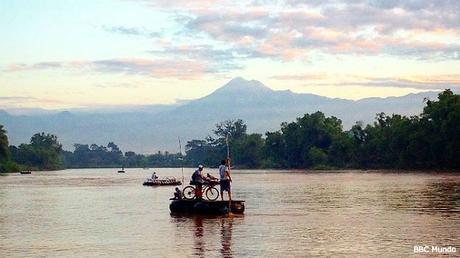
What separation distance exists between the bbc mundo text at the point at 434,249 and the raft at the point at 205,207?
13583mm

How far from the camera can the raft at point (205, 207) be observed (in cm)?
3481

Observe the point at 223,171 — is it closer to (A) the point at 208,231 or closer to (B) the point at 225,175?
(B) the point at 225,175

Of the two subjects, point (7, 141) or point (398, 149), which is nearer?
point (398, 149)

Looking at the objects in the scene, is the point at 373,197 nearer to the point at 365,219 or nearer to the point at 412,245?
the point at 365,219

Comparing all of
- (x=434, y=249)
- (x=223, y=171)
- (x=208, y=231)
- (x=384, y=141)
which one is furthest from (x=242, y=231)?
(x=384, y=141)

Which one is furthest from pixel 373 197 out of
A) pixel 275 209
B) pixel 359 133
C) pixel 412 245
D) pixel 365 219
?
pixel 359 133

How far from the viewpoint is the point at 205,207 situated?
35.2m

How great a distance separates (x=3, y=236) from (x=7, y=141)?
149129 millimetres

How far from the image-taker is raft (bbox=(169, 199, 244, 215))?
34812mm

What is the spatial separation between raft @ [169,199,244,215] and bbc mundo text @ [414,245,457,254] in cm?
1358

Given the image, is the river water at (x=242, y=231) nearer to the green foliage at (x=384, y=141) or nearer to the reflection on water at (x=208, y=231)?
the reflection on water at (x=208, y=231)

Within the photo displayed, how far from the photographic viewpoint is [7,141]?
17088 cm

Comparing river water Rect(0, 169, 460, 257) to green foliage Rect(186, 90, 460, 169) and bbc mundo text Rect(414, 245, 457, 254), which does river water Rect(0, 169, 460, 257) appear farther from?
green foliage Rect(186, 90, 460, 169)

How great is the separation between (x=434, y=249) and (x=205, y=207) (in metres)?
15.0
